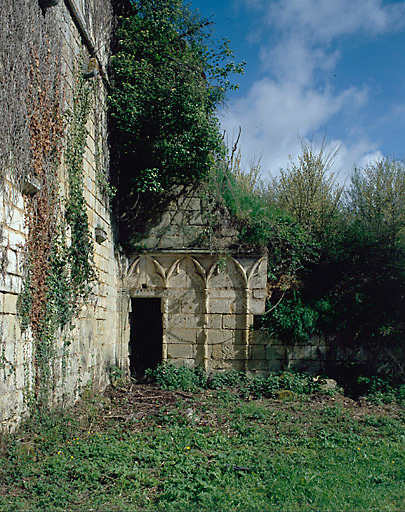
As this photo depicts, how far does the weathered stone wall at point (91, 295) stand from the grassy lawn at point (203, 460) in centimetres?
47

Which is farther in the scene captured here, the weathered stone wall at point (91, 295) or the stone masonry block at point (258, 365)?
the stone masonry block at point (258, 365)

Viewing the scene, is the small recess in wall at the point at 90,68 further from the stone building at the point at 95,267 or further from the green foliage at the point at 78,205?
the green foliage at the point at 78,205

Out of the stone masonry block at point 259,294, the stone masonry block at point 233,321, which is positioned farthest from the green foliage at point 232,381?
the stone masonry block at point 259,294

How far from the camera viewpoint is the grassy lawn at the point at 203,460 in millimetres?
4277

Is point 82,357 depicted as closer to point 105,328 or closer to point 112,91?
point 105,328

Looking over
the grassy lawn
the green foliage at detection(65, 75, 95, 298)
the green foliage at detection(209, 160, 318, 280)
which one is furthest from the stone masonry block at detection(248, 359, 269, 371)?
the green foliage at detection(65, 75, 95, 298)

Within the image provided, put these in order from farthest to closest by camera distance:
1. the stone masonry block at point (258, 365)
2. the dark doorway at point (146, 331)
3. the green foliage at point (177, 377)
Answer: the dark doorway at point (146, 331), the stone masonry block at point (258, 365), the green foliage at point (177, 377)

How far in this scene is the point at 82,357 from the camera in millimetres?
7379

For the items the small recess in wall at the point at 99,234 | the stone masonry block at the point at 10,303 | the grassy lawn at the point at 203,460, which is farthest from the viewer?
the small recess in wall at the point at 99,234

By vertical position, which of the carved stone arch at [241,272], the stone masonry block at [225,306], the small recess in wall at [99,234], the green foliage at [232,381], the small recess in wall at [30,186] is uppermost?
the small recess in wall at [30,186]

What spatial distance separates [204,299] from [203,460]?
206 inches

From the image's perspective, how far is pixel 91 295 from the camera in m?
7.83

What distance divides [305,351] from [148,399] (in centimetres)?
363

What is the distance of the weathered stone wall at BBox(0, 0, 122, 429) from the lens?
504 centimetres
